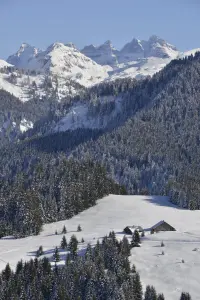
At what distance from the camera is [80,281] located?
78750 millimetres

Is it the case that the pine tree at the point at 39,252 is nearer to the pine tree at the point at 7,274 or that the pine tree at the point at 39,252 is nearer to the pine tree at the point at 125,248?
the pine tree at the point at 7,274

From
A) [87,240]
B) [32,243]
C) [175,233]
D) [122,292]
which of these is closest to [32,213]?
[32,243]

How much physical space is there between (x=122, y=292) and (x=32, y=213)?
67902 mm

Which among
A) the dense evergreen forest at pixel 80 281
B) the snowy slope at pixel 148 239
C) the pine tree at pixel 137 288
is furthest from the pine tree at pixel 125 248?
the pine tree at pixel 137 288

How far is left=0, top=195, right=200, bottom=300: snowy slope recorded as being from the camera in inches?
3377

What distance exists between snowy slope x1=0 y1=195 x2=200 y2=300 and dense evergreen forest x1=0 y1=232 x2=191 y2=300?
508 cm

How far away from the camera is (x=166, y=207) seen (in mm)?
166625

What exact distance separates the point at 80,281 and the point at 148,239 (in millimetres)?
34230

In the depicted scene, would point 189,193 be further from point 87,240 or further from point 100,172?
point 87,240

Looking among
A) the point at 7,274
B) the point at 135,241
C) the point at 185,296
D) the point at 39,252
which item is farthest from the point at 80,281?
the point at 135,241

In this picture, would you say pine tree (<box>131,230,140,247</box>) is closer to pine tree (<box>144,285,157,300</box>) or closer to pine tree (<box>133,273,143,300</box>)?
pine tree (<box>133,273,143,300</box>)

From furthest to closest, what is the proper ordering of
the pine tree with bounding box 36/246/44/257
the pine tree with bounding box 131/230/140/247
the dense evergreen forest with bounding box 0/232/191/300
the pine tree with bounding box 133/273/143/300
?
1. the pine tree with bounding box 36/246/44/257
2. the pine tree with bounding box 131/230/140/247
3. the pine tree with bounding box 133/273/143/300
4. the dense evergreen forest with bounding box 0/232/191/300

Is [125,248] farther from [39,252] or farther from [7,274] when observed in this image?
[7,274]

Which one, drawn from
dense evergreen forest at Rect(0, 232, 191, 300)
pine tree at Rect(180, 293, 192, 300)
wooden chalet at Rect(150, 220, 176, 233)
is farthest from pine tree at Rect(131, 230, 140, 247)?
pine tree at Rect(180, 293, 192, 300)
